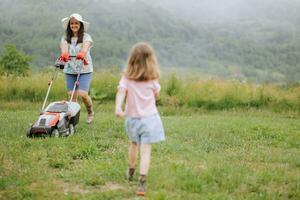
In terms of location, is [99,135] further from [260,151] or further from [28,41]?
[28,41]

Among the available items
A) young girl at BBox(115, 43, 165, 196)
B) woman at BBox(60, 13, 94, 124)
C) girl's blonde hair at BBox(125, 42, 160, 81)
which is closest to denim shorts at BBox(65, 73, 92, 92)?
woman at BBox(60, 13, 94, 124)

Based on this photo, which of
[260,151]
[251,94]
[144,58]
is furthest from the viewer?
[251,94]

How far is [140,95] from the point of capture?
6488 millimetres

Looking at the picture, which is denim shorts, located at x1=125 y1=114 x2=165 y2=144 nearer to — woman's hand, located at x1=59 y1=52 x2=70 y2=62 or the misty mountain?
woman's hand, located at x1=59 y1=52 x2=70 y2=62

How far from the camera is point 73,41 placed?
1041 centimetres

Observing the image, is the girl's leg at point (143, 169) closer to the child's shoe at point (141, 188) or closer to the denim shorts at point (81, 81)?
the child's shoe at point (141, 188)

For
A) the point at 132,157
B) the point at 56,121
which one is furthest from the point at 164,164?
the point at 56,121

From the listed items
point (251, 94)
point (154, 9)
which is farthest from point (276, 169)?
point (154, 9)

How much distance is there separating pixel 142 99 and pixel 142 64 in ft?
1.43

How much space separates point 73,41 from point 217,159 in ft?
12.9

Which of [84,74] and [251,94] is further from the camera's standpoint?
[251,94]

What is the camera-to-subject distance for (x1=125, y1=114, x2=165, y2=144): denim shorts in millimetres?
6449

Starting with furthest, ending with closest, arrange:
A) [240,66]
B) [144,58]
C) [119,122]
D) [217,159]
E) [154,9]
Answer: [154,9]
[240,66]
[119,122]
[217,159]
[144,58]

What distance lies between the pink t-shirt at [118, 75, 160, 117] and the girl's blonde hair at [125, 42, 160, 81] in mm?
103
